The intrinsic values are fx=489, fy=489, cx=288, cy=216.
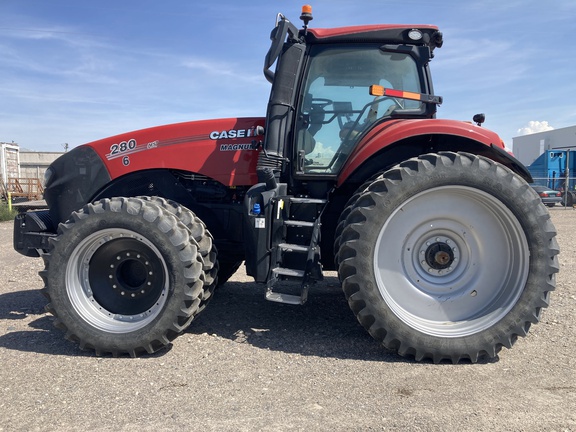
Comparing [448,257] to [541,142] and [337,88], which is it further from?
[541,142]

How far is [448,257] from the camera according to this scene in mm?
3902

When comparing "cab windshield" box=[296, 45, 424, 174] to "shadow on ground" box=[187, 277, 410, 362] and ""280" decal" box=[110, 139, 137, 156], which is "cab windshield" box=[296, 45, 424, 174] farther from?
""280" decal" box=[110, 139, 137, 156]

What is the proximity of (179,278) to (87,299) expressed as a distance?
884 mm

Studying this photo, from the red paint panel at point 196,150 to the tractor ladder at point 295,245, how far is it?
55cm

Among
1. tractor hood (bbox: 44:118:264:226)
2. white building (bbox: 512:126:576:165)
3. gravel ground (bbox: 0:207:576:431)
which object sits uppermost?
white building (bbox: 512:126:576:165)

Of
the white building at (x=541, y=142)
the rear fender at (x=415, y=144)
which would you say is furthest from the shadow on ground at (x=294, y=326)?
the white building at (x=541, y=142)

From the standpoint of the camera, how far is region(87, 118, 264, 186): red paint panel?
15.1 ft

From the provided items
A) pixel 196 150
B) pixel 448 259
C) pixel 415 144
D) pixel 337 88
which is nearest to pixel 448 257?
pixel 448 259

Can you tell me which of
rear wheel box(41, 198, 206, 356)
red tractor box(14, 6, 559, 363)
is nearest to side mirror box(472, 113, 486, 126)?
red tractor box(14, 6, 559, 363)

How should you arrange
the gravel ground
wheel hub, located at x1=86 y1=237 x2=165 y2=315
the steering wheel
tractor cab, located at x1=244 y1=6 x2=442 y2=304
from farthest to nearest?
the steering wheel, tractor cab, located at x1=244 y1=6 x2=442 y2=304, wheel hub, located at x1=86 y1=237 x2=165 y2=315, the gravel ground

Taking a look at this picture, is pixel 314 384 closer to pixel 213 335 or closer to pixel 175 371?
pixel 175 371

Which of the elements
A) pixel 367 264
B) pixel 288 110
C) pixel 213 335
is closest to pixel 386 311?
pixel 367 264

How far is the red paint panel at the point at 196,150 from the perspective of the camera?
460cm

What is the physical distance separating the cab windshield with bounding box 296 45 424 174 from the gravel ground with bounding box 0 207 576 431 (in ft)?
5.28
